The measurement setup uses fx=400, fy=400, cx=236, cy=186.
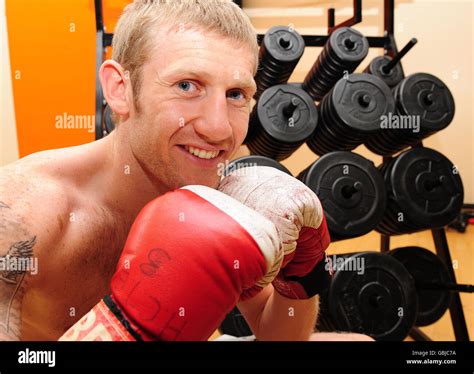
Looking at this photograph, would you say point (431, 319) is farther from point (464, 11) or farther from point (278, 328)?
point (464, 11)

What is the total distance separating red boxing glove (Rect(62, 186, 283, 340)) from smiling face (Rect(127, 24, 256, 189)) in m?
0.20

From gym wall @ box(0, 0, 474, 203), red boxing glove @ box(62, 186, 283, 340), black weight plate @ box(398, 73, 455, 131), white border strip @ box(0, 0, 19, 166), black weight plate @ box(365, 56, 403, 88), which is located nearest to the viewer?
red boxing glove @ box(62, 186, 283, 340)

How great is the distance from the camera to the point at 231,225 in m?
0.65

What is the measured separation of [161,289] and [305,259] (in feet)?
1.66

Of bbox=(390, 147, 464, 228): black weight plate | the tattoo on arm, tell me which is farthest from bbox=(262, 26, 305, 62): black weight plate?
the tattoo on arm

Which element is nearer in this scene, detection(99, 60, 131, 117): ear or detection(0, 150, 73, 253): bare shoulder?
detection(0, 150, 73, 253): bare shoulder

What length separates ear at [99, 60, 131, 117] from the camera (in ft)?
3.14

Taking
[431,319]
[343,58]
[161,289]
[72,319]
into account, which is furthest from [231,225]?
[431,319]

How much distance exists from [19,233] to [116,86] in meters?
0.43

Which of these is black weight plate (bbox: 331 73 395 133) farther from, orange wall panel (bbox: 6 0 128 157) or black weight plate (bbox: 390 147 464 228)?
orange wall panel (bbox: 6 0 128 157)

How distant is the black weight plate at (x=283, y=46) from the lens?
1899 mm

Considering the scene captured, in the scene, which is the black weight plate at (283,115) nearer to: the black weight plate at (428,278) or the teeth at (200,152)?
the black weight plate at (428,278)

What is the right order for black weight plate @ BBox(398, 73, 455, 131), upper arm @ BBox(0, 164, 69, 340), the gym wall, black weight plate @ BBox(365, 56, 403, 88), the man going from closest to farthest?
1. upper arm @ BBox(0, 164, 69, 340)
2. the man
3. black weight plate @ BBox(398, 73, 455, 131)
4. black weight plate @ BBox(365, 56, 403, 88)
5. the gym wall

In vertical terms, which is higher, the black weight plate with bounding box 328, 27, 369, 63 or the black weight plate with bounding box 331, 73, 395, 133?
the black weight plate with bounding box 328, 27, 369, 63
